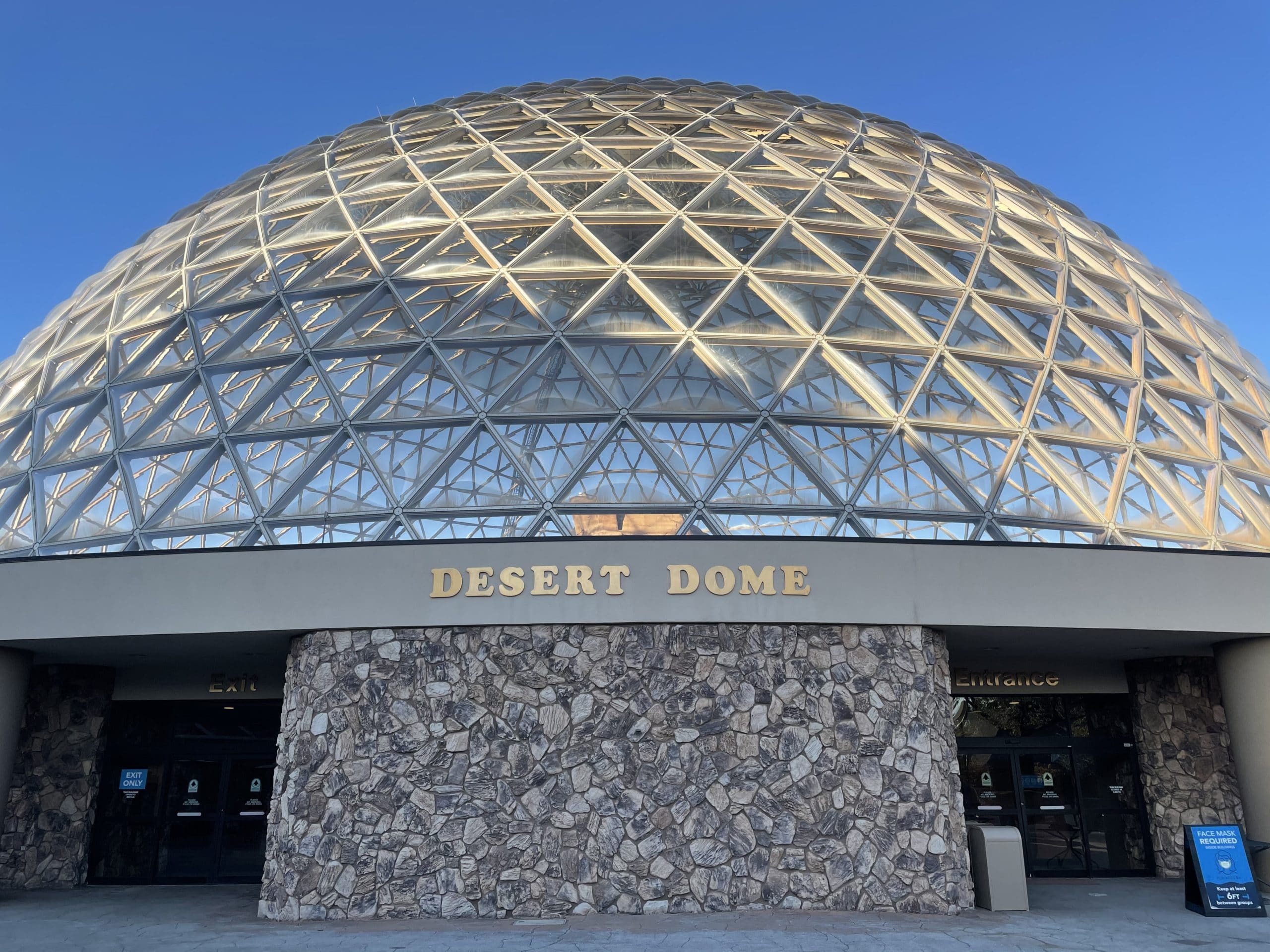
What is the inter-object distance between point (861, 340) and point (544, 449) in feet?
16.8

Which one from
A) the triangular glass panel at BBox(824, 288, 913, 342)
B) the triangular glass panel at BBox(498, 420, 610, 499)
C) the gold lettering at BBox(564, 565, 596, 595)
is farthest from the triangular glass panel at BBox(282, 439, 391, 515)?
the triangular glass panel at BBox(824, 288, 913, 342)

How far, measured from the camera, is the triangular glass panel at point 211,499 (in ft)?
43.0

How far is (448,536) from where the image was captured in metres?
13.2

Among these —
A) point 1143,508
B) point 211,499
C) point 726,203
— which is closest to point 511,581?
point 211,499

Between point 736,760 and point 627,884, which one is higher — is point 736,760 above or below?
above

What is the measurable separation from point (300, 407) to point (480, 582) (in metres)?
4.47

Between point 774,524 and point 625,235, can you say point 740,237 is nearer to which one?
point 625,235

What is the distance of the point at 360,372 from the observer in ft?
45.8

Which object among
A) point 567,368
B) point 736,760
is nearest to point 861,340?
point 567,368

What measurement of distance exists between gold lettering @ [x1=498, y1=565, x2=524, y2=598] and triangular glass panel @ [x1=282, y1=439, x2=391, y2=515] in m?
2.63

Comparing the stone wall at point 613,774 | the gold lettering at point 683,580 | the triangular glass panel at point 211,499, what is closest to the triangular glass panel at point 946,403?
the stone wall at point 613,774

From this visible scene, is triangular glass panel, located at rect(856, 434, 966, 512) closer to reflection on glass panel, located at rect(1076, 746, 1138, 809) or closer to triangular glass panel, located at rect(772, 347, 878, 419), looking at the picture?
triangular glass panel, located at rect(772, 347, 878, 419)

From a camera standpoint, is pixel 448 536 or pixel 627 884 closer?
pixel 627 884

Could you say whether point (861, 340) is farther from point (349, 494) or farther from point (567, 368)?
point (349, 494)
